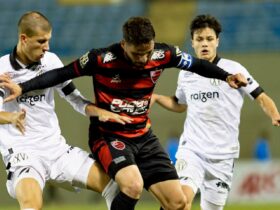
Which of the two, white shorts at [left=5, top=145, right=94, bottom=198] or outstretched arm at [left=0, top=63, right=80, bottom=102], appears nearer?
outstretched arm at [left=0, top=63, right=80, bottom=102]

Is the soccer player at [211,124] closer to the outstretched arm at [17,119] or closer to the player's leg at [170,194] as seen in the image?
the player's leg at [170,194]

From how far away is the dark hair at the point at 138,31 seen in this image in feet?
21.7

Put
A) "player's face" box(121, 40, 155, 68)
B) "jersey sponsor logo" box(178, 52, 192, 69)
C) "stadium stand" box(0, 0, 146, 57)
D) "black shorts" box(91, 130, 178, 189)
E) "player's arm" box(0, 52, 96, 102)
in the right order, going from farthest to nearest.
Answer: "stadium stand" box(0, 0, 146, 57)
"jersey sponsor logo" box(178, 52, 192, 69)
"black shorts" box(91, 130, 178, 189)
"player's arm" box(0, 52, 96, 102)
"player's face" box(121, 40, 155, 68)

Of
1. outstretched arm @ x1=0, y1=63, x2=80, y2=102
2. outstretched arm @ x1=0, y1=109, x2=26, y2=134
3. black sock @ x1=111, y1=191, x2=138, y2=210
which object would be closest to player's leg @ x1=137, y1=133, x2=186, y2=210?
black sock @ x1=111, y1=191, x2=138, y2=210

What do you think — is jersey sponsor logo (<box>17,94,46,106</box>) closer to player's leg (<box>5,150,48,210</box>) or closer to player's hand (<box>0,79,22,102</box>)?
player's hand (<box>0,79,22,102</box>)

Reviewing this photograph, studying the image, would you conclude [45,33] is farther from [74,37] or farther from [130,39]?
[74,37]

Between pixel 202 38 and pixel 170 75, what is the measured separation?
10141mm

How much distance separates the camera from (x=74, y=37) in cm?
2008

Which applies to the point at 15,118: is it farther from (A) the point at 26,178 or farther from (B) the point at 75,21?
(B) the point at 75,21

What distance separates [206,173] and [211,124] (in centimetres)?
51

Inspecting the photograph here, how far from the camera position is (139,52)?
6.68 meters

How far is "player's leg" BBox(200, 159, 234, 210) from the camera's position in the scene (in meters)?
8.29

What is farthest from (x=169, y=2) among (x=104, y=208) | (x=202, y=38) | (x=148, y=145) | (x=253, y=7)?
(x=148, y=145)

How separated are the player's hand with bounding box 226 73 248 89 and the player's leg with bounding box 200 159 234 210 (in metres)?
1.39
